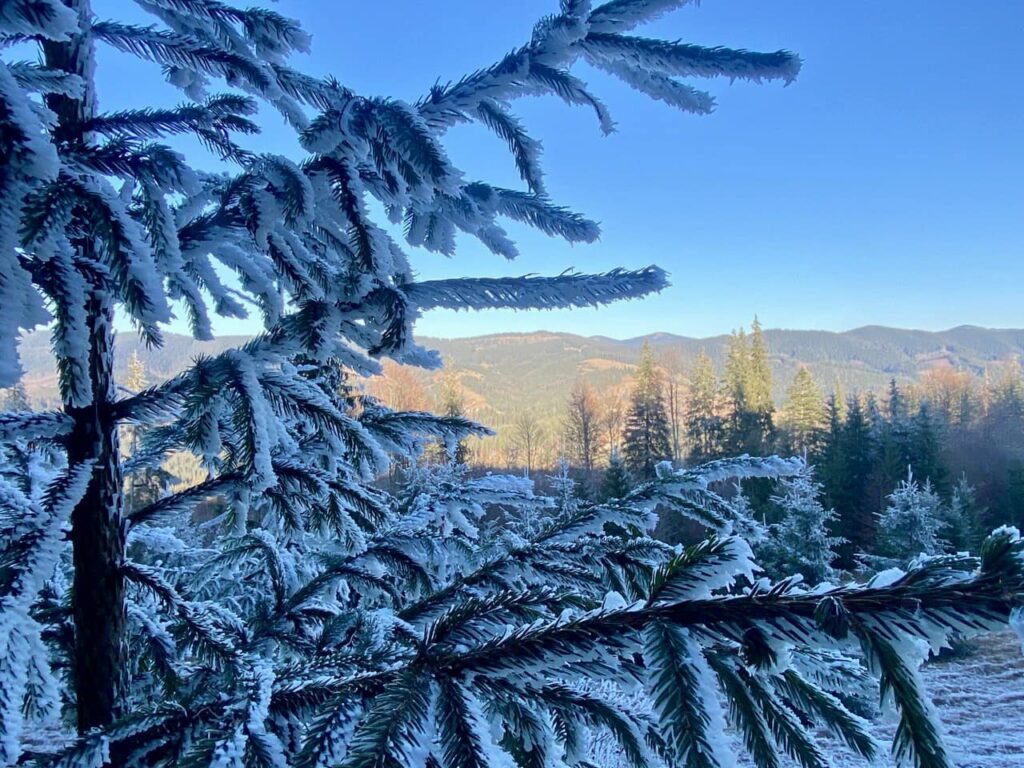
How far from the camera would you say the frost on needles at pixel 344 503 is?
849mm

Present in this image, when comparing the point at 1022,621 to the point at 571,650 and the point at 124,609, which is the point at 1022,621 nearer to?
the point at 571,650

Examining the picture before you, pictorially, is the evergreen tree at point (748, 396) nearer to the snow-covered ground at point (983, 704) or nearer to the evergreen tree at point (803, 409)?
the evergreen tree at point (803, 409)

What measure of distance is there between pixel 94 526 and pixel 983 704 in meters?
17.4

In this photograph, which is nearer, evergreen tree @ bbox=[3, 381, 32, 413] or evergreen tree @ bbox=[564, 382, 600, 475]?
evergreen tree @ bbox=[3, 381, 32, 413]

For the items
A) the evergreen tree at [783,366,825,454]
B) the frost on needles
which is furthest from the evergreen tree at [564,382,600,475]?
the frost on needles

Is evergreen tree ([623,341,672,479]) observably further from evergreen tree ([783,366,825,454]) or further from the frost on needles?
the frost on needles

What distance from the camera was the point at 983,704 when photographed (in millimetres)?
12719

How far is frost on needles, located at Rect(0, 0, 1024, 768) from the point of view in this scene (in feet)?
2.78

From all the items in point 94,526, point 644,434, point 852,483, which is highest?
point 94,526

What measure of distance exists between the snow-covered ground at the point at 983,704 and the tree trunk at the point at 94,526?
9.81 m

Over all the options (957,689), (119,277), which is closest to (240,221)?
(119,277)

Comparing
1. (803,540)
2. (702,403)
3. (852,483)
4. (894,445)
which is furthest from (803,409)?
(803,540)

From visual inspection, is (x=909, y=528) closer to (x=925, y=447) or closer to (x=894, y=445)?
(x=894, y=445)

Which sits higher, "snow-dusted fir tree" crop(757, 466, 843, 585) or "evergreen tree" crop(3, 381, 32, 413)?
"evergreen tree" crop(3, 381, 32, 413)
